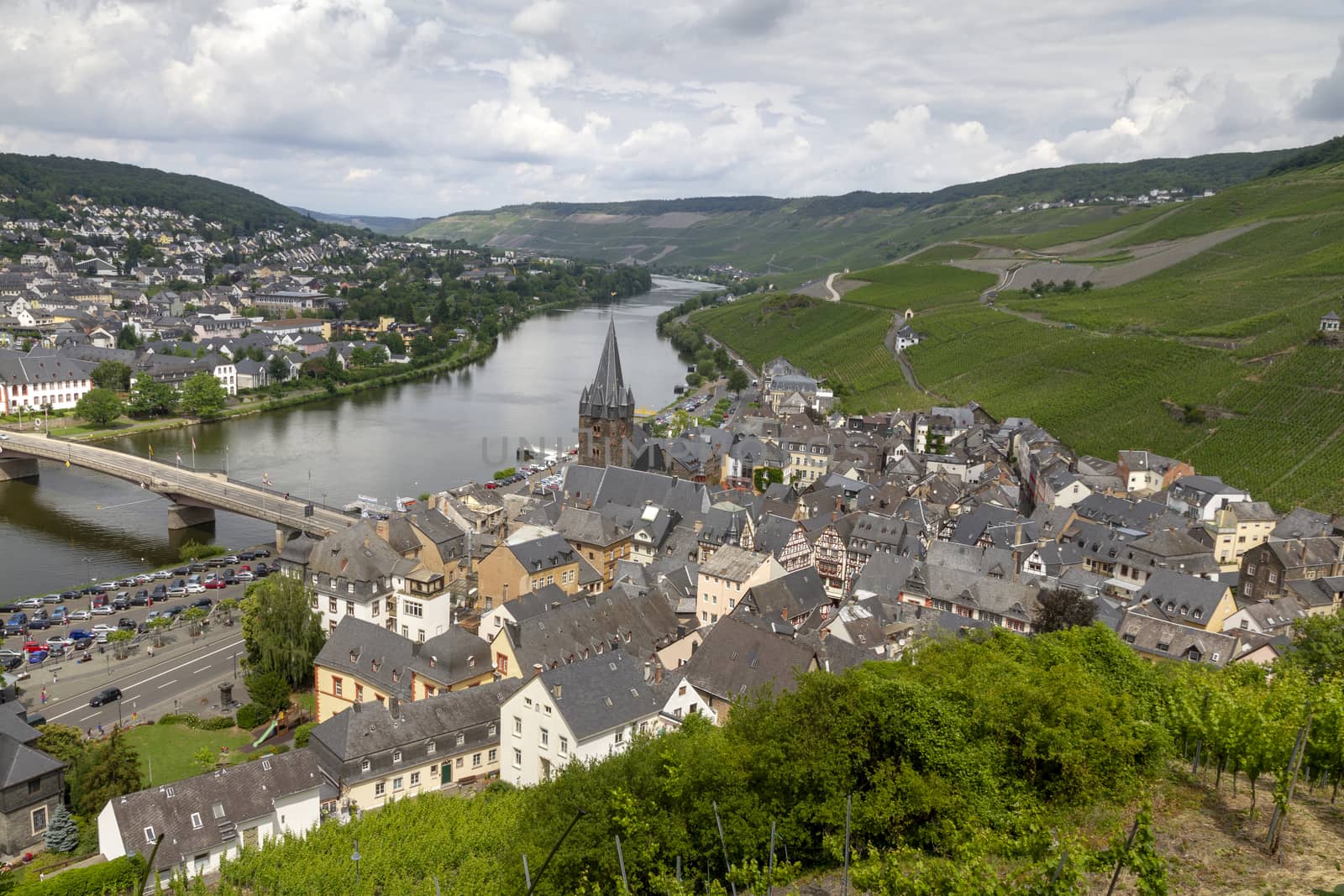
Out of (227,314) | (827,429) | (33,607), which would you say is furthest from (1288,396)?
(227,314)

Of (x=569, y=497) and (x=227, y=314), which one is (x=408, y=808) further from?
(x=227, y=314)

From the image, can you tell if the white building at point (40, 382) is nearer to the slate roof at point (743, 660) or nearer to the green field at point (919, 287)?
the slate roof at point (743, 660)

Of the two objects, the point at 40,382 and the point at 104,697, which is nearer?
the point at 104,697

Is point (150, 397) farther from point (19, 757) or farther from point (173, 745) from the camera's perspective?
point (19, 757)

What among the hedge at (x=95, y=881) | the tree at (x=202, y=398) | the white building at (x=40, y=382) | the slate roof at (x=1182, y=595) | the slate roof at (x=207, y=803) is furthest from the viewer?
the tree at (x=202, y=398)

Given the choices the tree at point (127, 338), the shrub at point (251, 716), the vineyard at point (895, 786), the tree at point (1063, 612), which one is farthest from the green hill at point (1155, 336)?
the tree at point (127, 338)

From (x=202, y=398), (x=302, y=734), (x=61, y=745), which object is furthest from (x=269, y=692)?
(x=202, y=398)
